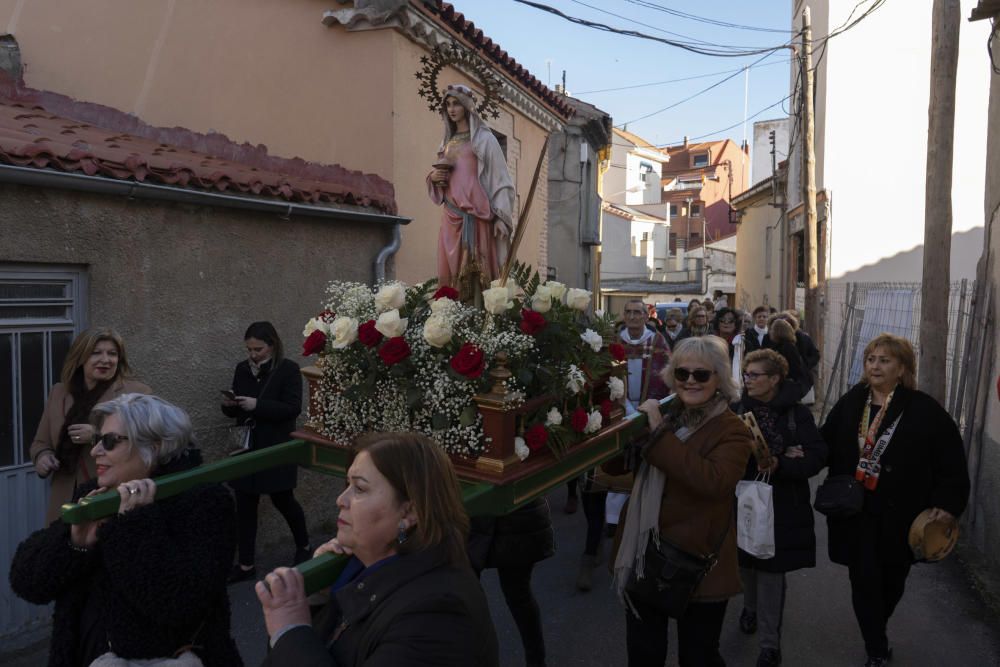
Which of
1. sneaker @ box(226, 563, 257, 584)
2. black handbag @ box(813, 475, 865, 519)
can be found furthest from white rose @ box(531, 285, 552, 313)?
sneaker @ box(226, 563, 257, 584)

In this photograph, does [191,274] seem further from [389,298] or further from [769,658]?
[769,658]

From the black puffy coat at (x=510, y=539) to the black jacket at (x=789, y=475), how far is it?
3.74 feet

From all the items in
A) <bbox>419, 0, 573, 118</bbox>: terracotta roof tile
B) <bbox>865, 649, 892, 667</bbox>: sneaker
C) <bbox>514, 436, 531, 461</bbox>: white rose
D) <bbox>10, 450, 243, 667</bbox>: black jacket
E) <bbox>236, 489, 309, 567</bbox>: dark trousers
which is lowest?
<bbox>865, 649, 892, 667</bbox>: sneaker

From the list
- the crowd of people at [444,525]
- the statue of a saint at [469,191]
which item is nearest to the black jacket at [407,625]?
the crowd of people at [444,525]

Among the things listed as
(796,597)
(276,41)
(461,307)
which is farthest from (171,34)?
(796,597)

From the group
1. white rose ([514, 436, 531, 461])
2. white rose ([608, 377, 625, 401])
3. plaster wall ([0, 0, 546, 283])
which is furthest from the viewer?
plaster wall ([0, 0, 546, 283])

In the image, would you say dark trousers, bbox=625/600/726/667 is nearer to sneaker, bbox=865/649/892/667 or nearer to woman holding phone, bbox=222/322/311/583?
sneaker, bbox=865/649/892/667

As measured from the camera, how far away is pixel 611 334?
3.20 m

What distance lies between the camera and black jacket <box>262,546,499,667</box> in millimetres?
1578

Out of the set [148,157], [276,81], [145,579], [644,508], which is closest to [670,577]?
[644,508]

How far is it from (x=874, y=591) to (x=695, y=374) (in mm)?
1740

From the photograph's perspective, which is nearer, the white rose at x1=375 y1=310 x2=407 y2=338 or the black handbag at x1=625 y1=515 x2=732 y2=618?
the white rose at x1=375 y1=310 x2=407 y2=338

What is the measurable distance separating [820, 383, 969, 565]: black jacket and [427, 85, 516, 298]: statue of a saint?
2164mm

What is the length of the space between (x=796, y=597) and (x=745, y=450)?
265cm
